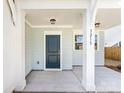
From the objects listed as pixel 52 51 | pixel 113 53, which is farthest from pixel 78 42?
pixel 113 53

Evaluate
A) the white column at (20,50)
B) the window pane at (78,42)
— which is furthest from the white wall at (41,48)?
the white column at (20,50)

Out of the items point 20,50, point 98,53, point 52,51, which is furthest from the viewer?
point 98,53

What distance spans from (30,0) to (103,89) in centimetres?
308

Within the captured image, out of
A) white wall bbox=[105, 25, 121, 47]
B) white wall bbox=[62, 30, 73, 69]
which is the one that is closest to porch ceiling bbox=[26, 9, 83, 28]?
white wall bbox=[62, 30, 73, 69]

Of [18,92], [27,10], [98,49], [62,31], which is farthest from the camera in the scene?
[98,49]

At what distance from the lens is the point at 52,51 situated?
9.43 metres

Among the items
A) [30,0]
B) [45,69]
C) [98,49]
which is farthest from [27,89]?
[98,49]

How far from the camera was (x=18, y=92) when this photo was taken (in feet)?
15.9

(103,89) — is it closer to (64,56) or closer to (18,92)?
(18,92)

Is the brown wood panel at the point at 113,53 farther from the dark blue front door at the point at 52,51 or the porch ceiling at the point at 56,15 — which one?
the porch ceiling at the point at 56,15

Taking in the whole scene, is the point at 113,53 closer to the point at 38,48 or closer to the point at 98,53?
the point at 98,53

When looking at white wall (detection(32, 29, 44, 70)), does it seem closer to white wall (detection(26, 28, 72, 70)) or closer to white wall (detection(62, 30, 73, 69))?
white wall (detection(26, 28, 72, 70))

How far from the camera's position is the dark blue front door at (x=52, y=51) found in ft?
30.8

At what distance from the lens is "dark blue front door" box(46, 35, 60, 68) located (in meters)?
9.40
